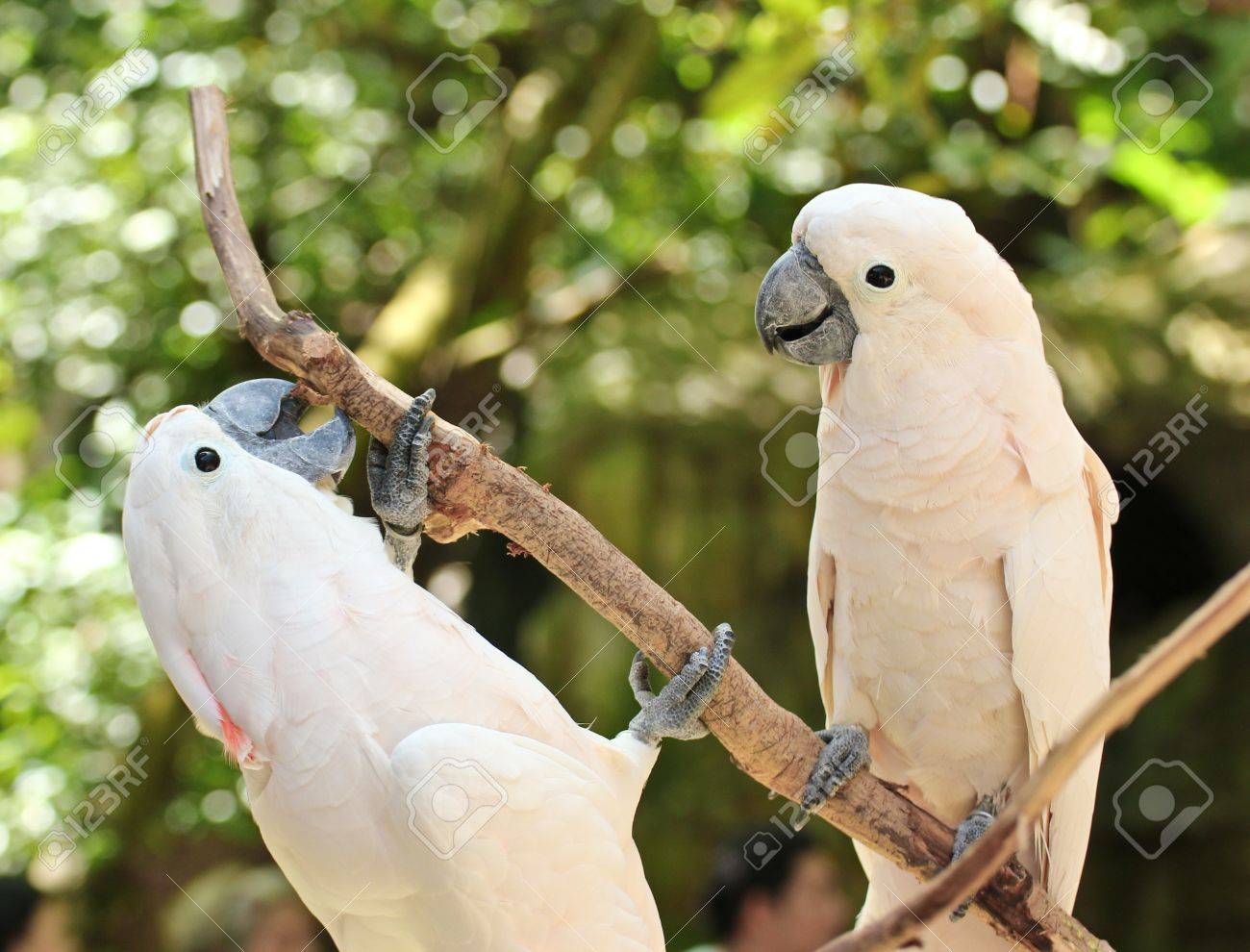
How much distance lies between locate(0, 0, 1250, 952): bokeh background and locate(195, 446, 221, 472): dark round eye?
2.65 meters

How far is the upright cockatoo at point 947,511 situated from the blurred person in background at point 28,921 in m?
2.68

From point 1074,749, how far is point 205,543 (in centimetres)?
108

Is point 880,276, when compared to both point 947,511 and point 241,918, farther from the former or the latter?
point 241,918

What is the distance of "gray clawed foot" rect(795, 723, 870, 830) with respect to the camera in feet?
5.98

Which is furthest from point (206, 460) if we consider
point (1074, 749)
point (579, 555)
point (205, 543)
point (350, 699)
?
point (1074, 749)

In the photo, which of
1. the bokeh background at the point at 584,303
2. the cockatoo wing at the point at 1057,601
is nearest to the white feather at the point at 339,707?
the cockatoo wing at the point at 1057,601

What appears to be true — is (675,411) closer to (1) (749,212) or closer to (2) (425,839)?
(1) (749,212)

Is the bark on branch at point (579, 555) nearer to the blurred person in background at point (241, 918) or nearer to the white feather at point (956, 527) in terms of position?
the white feather at point (956, 527)

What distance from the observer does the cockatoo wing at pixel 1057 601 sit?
1882 mm

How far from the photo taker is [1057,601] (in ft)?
6.26

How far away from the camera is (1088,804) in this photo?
6.76ft

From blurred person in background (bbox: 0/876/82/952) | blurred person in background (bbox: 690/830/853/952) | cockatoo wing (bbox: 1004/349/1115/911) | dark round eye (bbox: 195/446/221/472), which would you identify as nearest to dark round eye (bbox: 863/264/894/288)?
cockatoo wing (bbox: 1004/349/1115/911)

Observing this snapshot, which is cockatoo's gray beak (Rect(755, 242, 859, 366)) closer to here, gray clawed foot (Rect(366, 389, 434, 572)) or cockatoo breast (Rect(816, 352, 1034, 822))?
cockatoo breast (Rect(816, 352, 1034, 822))

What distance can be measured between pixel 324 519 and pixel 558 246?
4.00m
